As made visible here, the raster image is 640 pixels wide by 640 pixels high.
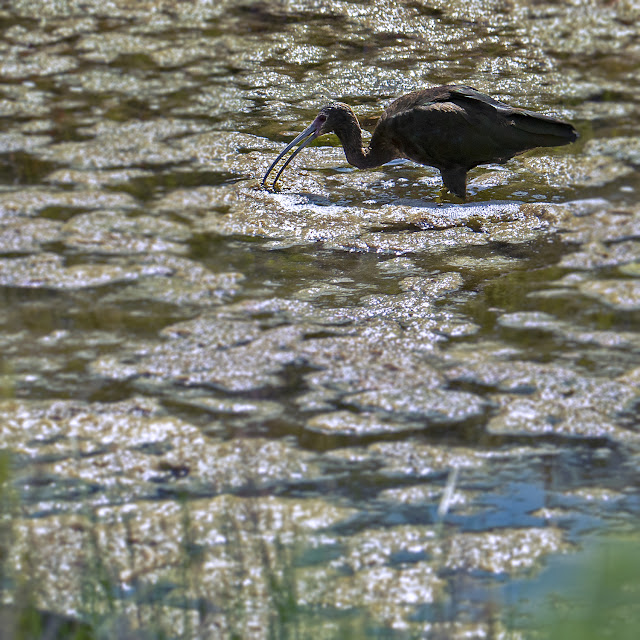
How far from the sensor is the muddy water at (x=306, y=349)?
7.81 ft

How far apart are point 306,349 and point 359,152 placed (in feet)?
6.02

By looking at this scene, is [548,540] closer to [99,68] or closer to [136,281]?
[136,281]

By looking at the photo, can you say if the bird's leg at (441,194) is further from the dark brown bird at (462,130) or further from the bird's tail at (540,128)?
the bird's tail at (540,128)

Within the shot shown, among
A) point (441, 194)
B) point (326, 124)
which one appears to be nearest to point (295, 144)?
point (326, 124)

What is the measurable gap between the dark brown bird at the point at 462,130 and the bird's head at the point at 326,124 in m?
0.34

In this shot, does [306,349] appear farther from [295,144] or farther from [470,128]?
[295,144]

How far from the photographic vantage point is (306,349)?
347cm

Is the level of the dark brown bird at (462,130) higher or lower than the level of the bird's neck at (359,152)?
higher

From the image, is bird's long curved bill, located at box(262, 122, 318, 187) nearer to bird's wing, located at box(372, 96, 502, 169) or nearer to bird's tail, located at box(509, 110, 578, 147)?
bird's wing, located at box(372, 96, 502, 169)

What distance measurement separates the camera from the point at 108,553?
2.43m

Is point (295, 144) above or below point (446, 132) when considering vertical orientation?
below

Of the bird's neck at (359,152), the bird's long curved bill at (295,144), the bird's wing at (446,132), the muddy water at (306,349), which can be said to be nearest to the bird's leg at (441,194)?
the muddy water at (306,349)

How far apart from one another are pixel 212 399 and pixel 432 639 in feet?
4.41

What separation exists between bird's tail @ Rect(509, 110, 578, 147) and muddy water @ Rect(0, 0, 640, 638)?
28cm
